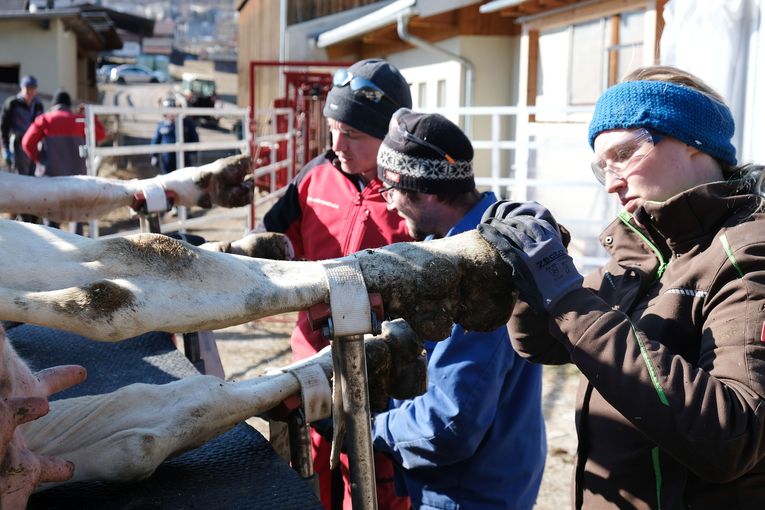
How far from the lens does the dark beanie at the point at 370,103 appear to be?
3.08m

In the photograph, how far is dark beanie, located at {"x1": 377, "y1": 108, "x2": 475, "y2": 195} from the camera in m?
2.39

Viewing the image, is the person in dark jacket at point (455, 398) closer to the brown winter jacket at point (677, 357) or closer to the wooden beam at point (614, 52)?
the brown winter jacket at point (677, 357)

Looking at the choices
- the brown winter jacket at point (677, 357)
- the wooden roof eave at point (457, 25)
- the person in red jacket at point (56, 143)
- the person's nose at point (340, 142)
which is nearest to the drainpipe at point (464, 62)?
the wooden roof eave at point (457, 25)

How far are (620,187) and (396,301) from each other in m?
0.61

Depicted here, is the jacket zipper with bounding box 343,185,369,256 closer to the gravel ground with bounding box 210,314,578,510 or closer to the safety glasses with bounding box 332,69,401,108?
the safety glasses with bounding box 332,69,401,108

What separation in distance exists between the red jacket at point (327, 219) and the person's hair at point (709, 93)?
1.28 m

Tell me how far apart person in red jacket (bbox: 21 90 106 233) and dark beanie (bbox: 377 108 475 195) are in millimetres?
8130

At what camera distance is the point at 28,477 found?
1406 mm

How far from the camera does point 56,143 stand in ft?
32.8

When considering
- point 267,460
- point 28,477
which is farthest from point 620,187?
point 28,477

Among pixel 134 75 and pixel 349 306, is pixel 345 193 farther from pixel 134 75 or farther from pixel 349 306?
pixel 134 75

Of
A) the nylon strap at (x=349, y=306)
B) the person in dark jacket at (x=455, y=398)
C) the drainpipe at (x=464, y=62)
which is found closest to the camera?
the nylon strap at (x=349, y=306)

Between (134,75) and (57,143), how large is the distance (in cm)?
4901

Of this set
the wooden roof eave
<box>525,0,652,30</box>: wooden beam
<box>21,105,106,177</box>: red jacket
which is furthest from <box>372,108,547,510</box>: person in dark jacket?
the wooden roof eave
